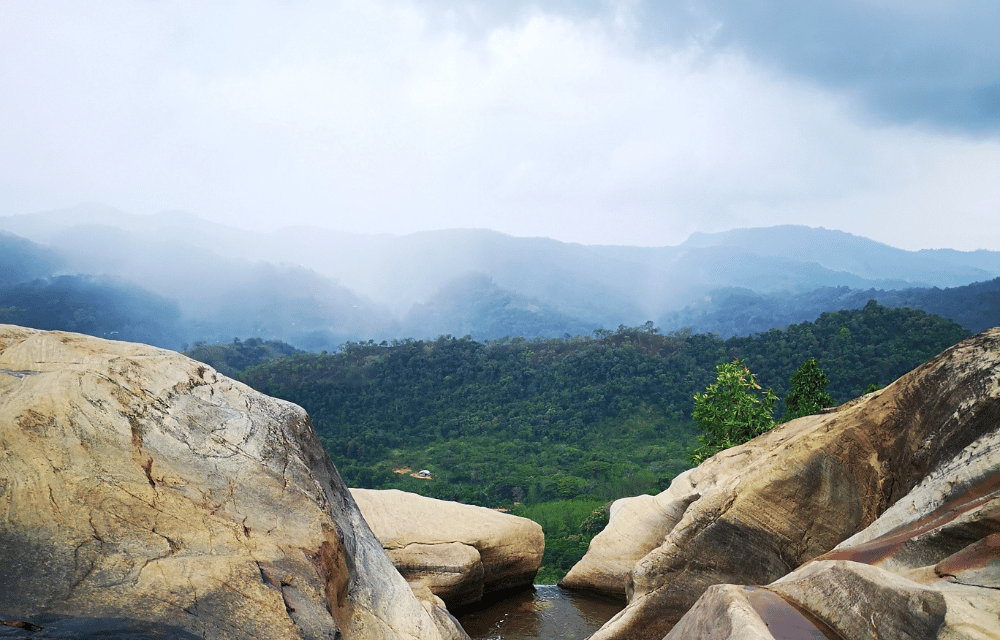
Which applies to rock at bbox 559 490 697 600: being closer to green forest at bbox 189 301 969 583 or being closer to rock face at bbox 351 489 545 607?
rock face at bbox 351 489 545 607

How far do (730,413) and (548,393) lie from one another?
34.7 meters

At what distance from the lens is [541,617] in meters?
15.6

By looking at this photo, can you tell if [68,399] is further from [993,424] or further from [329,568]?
[993,424]

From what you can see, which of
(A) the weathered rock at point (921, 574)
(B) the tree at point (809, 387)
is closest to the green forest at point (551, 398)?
(B) the tree at point (809, 387)

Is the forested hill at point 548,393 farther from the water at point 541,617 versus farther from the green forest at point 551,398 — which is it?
the water at point 541,617

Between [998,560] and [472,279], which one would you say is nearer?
[998,560]

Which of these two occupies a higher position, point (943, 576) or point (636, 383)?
point (943, 576)

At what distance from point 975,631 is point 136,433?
29.5ft

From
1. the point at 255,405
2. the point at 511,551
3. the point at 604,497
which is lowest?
the point at 604,497

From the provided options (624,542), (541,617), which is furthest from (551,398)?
(541,617)

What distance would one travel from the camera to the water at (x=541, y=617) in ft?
48.1

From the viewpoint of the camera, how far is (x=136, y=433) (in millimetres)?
8750

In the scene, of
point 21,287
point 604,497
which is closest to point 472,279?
point 21,287

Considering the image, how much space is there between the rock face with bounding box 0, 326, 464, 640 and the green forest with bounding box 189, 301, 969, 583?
1792 centimetres
